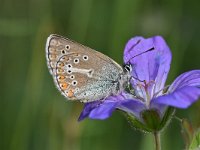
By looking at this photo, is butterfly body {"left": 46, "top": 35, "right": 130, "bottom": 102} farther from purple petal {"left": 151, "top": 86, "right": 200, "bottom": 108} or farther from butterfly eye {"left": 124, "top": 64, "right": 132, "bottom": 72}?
purple petal {"left": 151, "top": 86, "right": 200, "bottom": 108}

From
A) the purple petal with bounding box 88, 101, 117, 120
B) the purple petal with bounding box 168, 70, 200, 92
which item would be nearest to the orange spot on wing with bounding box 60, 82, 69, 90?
the purple petal with bounding box 88, 101, 117, 120

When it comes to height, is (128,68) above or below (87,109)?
above

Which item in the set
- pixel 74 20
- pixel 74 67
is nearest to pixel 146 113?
pixel 74 67

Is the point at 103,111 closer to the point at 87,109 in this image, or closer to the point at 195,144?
the point at 87,109

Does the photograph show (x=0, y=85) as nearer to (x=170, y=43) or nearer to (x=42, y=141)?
(x=42, y=141)

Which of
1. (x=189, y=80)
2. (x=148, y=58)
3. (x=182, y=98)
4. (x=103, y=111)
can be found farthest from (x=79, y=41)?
(x=182, y=98)

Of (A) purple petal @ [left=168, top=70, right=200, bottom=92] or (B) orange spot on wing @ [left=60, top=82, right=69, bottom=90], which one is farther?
(B) orange spot on wing @ [left=60, top=82, right=69, bottom=90]

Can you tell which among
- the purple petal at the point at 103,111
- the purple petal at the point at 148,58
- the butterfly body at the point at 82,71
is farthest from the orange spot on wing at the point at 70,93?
the purple petal at the point at 148,58

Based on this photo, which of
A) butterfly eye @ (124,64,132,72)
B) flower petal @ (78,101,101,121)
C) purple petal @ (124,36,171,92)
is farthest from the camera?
purple petal @ (124,36,171,92)
